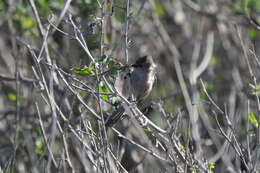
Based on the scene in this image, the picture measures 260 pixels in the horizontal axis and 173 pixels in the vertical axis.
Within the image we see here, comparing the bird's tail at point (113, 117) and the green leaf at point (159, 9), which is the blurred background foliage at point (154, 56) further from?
the bird's tail at point (113, 117)

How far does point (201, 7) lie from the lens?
26.5 feet

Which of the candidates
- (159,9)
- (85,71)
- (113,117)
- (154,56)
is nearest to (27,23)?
(154,56)

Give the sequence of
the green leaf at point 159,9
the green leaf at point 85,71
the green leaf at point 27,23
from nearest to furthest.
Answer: the green leaf at point 85,71
the green leaf at point 27,23
the green leaf at point 159,9

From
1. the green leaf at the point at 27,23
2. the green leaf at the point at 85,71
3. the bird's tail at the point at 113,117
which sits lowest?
the bird's tail at the point at 113,117

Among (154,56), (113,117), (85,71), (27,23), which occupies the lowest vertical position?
Answer: (113,117)

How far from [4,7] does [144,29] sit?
103 inches

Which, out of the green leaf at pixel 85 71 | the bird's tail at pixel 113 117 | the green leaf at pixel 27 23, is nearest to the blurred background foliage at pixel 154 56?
the green leaf at pixel 27 23

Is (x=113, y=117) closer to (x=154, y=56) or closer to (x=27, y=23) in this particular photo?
(x=27, y=23)

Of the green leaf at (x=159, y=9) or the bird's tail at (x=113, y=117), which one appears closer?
the bird's tail at (x=113, y=117)

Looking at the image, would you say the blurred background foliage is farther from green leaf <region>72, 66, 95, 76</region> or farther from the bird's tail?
green leaf <region>72, 66, 95, 76</region>

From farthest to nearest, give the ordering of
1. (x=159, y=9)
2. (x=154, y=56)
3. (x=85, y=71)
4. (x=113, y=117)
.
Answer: (x=159, y=9) < (x=154, y=56) < (x=113, y=117) < (x=85, y=71)

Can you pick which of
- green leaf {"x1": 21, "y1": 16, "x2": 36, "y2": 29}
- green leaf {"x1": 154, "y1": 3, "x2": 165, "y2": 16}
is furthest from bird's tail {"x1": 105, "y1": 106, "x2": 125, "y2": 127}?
green leaf {"x1": 154, "y1": 3, "x2": 165, "y2": 16}

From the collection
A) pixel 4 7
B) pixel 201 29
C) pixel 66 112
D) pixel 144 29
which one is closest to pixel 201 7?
pixel 201 29

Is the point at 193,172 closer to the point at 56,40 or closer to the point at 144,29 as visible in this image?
the point at 56,40
